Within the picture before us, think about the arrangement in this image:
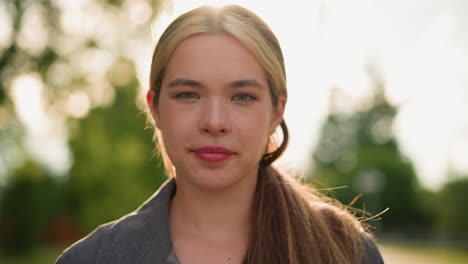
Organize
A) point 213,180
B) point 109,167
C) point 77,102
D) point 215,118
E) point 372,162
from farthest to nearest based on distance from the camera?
point 372,162 < point 109,167 < point 77,102 < point 213,180 < point 215,118

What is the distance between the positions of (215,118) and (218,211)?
2.09ft

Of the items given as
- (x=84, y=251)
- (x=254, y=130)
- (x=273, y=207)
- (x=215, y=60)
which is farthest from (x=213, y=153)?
(x=84, y=251)

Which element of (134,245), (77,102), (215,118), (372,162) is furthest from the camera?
(372,162)

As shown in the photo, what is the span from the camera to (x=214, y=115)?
2625mm

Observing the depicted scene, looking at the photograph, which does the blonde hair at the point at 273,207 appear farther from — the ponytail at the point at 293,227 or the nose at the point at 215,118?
the nose at the point at 215,118

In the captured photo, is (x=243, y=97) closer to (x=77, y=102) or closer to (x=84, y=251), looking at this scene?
(x=84, y=251)

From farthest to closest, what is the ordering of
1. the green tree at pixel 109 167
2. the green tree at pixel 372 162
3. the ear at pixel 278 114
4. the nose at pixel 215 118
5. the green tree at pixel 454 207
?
the green tree at pixel 372 162, the green tree at pixel 454 207, the green tree at pixel 109 167, the ear at pixel 278 114, the nose at pixel 215 118

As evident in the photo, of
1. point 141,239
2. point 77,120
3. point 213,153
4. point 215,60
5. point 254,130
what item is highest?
point 215,60

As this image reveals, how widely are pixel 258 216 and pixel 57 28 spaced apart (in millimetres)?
12308

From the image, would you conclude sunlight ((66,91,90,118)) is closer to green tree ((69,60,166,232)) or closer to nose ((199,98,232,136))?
green tree ((69,60,166,232))

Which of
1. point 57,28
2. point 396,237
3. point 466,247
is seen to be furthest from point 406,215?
point 57,28

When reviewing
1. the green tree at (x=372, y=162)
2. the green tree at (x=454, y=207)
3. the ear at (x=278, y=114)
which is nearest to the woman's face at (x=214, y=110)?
the ear at (x=278, y=114)

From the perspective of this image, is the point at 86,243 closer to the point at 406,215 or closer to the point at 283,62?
A: the point at 283,62

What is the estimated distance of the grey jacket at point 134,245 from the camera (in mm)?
2871
